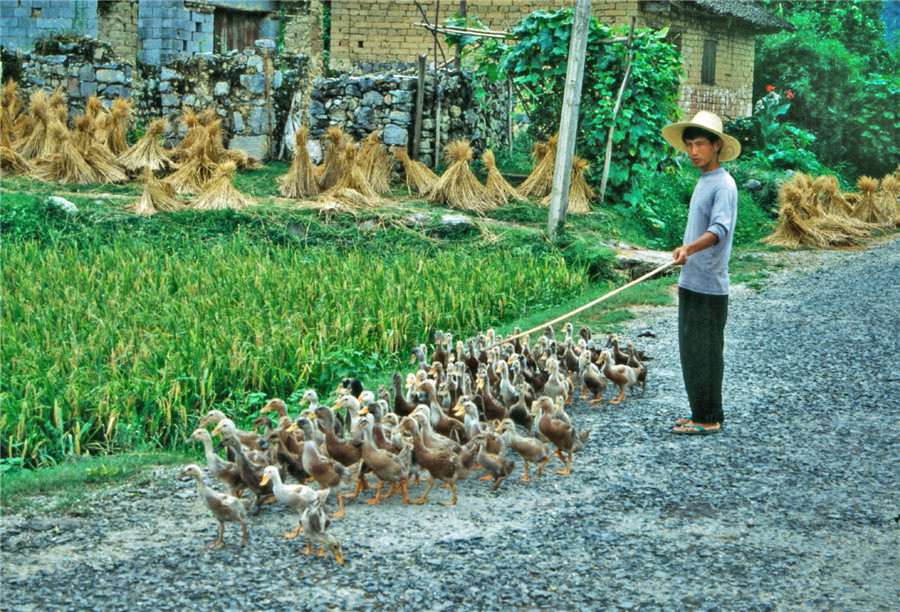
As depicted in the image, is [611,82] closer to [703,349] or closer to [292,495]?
[703,349]

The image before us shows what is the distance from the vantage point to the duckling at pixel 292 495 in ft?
14.6

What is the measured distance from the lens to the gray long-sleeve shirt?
18.9 feet

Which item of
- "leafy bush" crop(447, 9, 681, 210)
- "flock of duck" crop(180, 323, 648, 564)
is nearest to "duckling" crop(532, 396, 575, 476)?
"flock of duck" crop(180, 323, 648, 564)

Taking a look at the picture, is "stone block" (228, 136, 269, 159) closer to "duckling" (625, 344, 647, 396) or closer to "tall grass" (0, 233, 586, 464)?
"tall grass" (0, 233, 586, 464)

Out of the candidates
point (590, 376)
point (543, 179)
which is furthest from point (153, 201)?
point (590, 376)

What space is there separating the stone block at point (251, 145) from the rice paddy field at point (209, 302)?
3888 mm

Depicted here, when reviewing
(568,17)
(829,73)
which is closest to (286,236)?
(568,17)

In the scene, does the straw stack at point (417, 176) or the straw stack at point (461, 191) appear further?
the straw stack at point (417, 176)

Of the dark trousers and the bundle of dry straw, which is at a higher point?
the bundle of dry straw

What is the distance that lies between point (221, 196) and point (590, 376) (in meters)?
7.97

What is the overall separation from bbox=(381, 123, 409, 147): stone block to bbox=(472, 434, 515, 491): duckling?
11.6 metres

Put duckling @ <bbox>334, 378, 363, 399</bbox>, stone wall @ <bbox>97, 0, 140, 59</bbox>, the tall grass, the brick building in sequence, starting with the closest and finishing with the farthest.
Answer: duckling @ <bbox>334, 378, 363, 399</bbox>
the tall grass
stone wall @ <bbox>97, 0, 140, 59</bbox>
the brick building

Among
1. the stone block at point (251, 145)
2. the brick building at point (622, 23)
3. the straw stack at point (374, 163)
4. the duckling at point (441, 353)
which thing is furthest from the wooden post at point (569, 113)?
the brick building at point (622, 23)

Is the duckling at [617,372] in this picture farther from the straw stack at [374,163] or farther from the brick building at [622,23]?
the brick building at [622,23]
